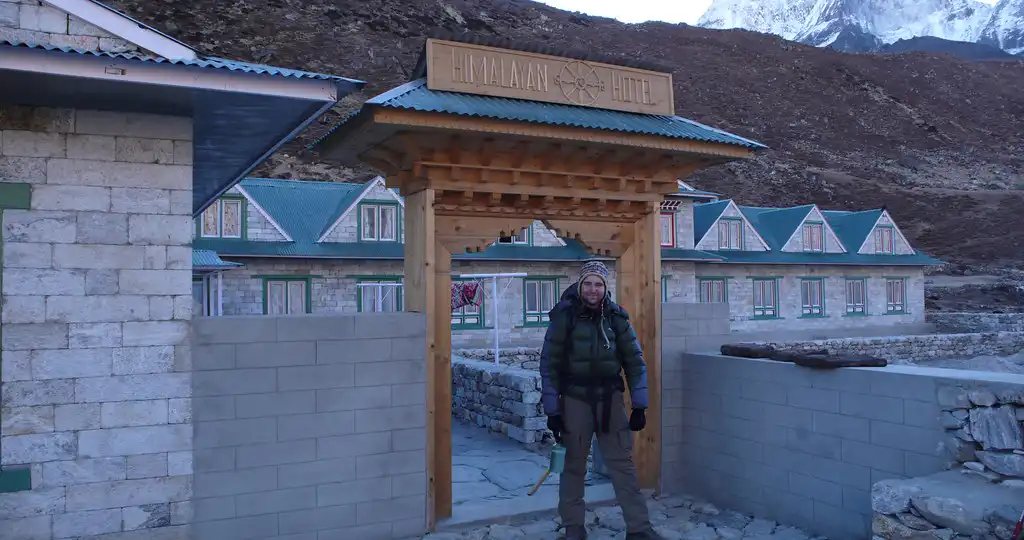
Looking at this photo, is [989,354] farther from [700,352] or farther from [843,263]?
[700,352]

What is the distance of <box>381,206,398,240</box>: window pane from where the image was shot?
22.4 m

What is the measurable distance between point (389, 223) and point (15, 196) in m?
17.6

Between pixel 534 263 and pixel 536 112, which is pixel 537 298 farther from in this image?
pixel 536 112

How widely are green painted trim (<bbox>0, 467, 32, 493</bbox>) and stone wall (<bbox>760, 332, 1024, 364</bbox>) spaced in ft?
69.8

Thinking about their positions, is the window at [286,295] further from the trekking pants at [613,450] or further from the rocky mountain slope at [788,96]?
the rocky mountain slope at [788,96]

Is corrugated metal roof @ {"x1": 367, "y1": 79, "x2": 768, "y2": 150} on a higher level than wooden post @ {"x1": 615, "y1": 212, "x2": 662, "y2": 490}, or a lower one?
higher

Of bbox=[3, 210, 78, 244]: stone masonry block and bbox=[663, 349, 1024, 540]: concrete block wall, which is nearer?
bbox=[3, 210, 78, 244]: stone masonry block

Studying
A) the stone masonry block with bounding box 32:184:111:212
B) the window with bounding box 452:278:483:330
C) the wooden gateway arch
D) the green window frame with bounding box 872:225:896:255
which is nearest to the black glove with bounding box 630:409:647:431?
the wooden gateway arch

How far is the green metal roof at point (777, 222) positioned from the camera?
92.9 ft

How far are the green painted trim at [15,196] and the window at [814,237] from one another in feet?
90.0

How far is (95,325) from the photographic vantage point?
508cm

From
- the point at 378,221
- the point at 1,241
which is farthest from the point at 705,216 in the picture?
the point at 1,241

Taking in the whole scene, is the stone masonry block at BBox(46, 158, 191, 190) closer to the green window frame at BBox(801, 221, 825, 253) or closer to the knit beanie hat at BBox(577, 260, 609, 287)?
the knit beanie hat at BBox(577, 260, 609, 287)

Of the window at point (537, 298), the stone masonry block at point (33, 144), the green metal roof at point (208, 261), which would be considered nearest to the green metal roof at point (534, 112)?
the stone masonry block at point (33, 144)
